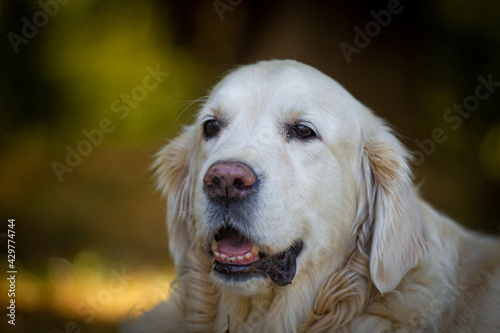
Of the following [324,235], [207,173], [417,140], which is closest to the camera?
[207,173]

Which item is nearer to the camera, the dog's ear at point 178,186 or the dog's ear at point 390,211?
the dog's ear at point 390,211

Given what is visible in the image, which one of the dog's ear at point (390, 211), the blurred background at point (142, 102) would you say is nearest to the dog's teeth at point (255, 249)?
the dog's ear at point (390, 211)

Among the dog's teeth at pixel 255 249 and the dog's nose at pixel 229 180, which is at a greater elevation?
the dog's nose at pixel 229 180

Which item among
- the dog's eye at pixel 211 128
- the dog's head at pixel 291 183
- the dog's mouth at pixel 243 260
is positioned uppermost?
the dog's eye at pixel 211 128

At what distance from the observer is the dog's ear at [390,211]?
2514 millimetres

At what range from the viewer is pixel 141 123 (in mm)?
5543

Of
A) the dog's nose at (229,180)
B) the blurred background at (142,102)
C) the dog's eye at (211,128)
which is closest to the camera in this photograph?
Result: the dog's nose at (229,180)

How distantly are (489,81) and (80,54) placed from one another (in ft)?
12.6

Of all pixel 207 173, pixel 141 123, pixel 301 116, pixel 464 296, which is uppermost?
pixel 141 123

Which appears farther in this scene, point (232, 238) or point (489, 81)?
point (489, 81)

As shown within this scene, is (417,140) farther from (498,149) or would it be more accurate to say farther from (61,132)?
(61,132)

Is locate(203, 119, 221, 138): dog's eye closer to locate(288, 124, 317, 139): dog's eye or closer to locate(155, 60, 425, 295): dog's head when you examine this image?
locate(155, 60, 425, 295): dog's head

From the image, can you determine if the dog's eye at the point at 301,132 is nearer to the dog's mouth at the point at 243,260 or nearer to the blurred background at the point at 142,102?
the dog's mouth at the point at 243,260

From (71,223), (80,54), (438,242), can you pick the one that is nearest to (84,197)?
(71,223)
